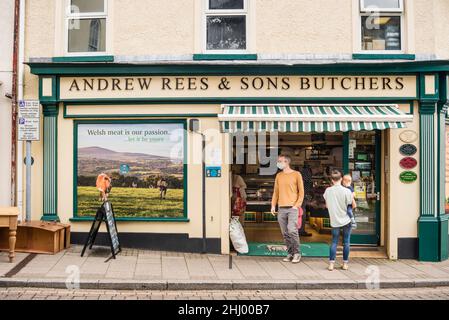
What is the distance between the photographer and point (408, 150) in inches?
409

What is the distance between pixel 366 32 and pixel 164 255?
6.19 metres

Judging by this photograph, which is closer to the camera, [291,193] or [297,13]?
[291,193]

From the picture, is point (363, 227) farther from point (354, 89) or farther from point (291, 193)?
point (354, 89)

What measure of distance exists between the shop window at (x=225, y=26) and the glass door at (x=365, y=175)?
122 inches

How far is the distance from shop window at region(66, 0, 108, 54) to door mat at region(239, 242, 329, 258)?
17.3ft

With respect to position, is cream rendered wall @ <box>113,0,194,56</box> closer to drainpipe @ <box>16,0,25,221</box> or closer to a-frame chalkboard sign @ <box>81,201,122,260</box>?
drainpipe @ <box>16,0,25,221</box>

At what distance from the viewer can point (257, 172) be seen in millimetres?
11828

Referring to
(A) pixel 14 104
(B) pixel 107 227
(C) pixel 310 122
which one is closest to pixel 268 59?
(C) pixel 310 122

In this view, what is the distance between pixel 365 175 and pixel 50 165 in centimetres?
661

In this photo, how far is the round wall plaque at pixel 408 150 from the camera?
1039cm

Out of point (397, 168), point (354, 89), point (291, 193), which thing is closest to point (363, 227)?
point (397, 168)

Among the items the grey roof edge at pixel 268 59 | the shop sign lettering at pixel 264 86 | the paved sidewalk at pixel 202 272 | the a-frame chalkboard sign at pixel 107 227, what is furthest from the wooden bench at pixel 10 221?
the grey roof edge at pixel 268 59

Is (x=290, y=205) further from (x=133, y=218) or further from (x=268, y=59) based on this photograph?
(x=133, y=218)

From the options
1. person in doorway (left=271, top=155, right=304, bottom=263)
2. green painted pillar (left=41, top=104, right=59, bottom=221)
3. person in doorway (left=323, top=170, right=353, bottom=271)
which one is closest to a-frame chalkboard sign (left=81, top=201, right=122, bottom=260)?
green painted pillar (left=41, top=104, right=59, bottom=221)
